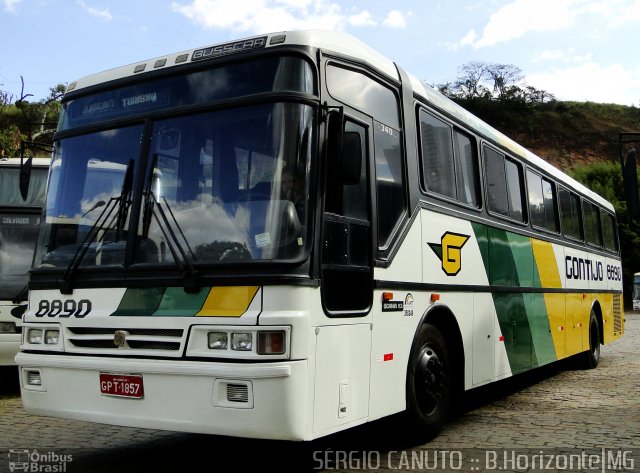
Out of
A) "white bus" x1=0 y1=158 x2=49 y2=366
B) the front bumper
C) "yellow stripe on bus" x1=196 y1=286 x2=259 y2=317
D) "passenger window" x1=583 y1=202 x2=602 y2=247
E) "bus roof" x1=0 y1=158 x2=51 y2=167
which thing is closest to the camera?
the front bumper

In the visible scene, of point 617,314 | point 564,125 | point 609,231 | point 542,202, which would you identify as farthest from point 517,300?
point 564,125

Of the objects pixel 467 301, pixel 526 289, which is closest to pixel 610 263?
pixel 526 289

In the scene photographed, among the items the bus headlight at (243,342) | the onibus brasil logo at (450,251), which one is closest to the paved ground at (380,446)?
the bus headlight at (243,342)

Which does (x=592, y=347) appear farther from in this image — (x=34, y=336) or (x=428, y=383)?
(x=34, y=336)

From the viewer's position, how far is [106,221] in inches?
212

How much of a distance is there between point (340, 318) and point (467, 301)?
2622 millimetres

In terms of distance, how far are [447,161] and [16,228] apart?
6.45 metres

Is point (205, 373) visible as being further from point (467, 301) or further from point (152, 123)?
point (467, 301)

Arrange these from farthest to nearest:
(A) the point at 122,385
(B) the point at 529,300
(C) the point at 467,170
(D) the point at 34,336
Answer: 1. (B) the point at 529,300
2. (C) the point at 467,170
3. (D) the point at 34,336
4. (A) the point at 122,385

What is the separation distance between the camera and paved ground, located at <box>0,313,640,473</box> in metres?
5.79

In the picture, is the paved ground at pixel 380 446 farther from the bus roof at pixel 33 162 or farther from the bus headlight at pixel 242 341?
the bus roof at pixel 33 162

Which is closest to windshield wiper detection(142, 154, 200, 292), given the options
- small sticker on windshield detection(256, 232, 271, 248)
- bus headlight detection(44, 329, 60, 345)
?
small sticker on windshield detection(256, 232, 271, 248)

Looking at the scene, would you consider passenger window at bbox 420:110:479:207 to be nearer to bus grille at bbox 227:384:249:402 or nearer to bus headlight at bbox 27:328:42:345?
bus grille at bbox 227:384:249:402

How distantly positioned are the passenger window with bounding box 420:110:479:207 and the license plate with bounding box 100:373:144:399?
3.13 m
